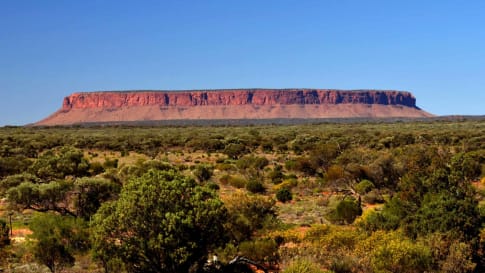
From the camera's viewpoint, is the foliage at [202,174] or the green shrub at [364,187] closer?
the green shrub at [364,187]

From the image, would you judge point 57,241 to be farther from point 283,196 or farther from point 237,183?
point 237,183

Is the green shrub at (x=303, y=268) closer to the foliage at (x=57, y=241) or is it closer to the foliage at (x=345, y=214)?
the foliage at (x=57, y=241)

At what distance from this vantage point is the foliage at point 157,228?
12320 millimetres

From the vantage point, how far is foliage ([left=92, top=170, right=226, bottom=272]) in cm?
1232

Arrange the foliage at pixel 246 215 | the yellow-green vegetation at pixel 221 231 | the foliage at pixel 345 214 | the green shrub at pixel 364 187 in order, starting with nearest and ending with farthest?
the yellow-green vegetation at pixel 221 231
the foliage at pixel 246 215
the foliage at pixel 345 214
the green shrub at pixel 364 187

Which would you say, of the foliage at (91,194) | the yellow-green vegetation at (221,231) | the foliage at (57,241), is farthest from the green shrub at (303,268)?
the foliage at (91,194)

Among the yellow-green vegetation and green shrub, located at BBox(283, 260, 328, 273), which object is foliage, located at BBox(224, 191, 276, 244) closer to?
the yellow-green vegetation

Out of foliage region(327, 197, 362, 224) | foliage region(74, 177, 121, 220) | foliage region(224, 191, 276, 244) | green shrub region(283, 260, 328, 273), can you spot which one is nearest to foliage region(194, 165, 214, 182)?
foliage region(74, 177, 121, 220)

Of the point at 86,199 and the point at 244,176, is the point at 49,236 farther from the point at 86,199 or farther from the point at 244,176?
the point at 244,176

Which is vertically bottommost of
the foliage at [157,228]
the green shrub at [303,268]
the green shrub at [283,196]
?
the green shrub at [283,196]

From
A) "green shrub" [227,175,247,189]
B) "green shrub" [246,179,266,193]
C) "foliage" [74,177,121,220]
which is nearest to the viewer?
"foliage" [74,177,121,220]

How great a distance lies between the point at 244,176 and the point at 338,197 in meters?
10.2

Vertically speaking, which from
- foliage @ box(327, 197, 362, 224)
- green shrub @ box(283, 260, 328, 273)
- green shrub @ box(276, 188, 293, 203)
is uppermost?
green shrub @ box(283, 260, 328, 273)

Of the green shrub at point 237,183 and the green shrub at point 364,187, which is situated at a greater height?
the green shrub at point 364,187
